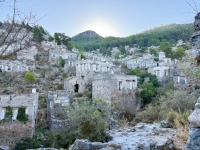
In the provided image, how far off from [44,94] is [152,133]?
20.4 metres

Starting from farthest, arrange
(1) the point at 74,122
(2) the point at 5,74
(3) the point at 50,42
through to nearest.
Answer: (3) the point at 50,42, (2) the point at 5,74, (1) the point at 74,122

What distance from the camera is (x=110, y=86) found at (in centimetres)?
2475

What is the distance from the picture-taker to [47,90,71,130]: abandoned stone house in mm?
18266

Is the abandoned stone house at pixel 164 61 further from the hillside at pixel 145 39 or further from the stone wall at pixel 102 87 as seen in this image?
the hillside at pixel 145 39

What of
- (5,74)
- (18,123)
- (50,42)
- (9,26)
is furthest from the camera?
(50,42)

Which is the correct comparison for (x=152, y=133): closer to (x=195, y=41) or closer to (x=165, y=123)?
(x=165, y=123)

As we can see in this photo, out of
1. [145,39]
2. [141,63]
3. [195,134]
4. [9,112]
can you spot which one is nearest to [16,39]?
[195,134]

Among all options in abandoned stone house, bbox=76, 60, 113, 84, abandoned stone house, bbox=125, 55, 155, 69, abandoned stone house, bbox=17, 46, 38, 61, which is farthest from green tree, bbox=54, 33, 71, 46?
abandoned stone house, bbox=76, 60, 113, 84

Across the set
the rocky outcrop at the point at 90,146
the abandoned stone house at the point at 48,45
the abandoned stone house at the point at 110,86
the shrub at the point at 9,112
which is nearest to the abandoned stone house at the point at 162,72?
the abandoned stone house at the point at 110,86

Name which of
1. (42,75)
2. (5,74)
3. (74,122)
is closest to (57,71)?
(42,75)

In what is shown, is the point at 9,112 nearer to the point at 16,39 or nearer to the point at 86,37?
the point at 16,39

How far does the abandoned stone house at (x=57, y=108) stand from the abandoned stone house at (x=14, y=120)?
77.9 inches

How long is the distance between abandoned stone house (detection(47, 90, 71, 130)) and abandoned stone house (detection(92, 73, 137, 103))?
3.54m

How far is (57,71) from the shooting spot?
133 feet
